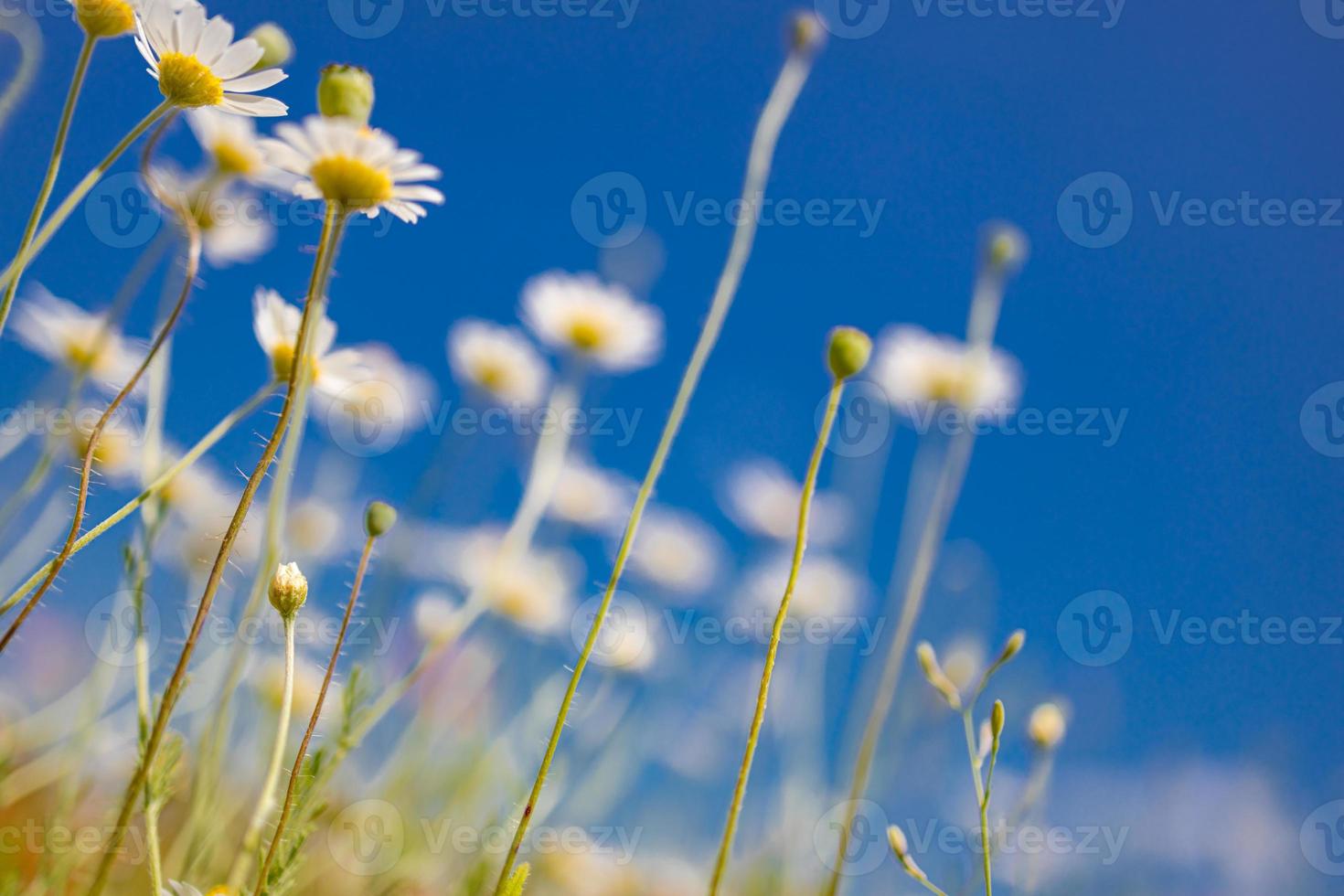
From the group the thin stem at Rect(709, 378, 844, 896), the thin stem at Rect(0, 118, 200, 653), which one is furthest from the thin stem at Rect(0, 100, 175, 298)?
the thin stem at Rect(709, 378, 844, 896)

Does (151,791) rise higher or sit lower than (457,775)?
lower

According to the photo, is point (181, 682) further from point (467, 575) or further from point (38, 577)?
point (467, 575)

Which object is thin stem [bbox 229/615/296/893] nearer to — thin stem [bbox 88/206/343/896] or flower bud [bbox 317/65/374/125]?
thin stem [bbox 88/206/343/896]

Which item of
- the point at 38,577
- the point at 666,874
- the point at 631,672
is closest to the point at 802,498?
the point at 38,577

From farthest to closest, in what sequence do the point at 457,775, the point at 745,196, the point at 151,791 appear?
the point at 457,775, the point at 745,196, the point at 151,791

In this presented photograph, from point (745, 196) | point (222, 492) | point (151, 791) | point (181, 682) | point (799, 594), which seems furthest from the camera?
point (799, 594)

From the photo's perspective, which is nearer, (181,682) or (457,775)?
(181,682)

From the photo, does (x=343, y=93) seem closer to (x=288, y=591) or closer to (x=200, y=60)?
(x=200, y=60)
